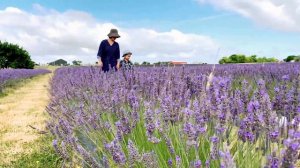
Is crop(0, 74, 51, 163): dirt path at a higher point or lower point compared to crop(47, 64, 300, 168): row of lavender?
lower

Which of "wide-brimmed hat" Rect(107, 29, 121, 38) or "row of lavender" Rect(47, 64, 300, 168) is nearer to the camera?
"row of lavender" Rect(47, 64, 300, 168)

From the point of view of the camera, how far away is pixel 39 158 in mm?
4062

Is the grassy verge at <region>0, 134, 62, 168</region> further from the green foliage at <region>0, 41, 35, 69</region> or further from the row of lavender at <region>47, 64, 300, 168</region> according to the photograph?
the green foliage at <region>0, 41, 35, 69</region>

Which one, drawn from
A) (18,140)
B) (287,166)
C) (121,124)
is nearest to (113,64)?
(18,140)

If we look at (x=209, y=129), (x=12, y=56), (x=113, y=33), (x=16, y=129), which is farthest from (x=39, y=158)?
(x=12, y=56)

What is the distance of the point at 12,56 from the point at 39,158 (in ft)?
119

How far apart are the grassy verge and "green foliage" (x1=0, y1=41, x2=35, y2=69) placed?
33856mm

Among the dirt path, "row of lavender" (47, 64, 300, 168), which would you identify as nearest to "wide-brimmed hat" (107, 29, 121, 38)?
the dirt path

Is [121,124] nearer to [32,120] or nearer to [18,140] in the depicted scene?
[18,140]

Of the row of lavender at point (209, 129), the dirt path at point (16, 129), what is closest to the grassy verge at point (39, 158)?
the dirt path at point (16, 129)

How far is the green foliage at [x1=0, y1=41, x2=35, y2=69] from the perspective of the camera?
37.2 metres

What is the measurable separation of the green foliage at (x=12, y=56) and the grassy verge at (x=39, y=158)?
1333 inches

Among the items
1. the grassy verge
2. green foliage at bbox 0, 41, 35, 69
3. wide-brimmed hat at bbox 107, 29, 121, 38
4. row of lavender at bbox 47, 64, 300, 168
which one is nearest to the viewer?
row of lavender at bbox 47, 64, 300, 168

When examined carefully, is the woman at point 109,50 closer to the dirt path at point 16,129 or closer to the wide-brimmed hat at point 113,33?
the wide-brimmed hat at point 113,33
